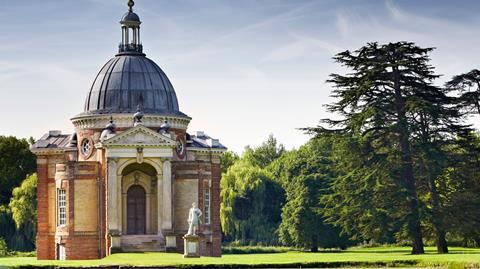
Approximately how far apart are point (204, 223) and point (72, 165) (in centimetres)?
978

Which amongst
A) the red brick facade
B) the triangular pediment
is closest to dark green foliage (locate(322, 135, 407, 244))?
the red brick facade

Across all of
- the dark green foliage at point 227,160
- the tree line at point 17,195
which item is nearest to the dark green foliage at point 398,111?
the tree line at point 17,195

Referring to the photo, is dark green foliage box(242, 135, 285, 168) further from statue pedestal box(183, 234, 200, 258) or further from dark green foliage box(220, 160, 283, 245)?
statue pedestal box(183, 234, 200, 258)

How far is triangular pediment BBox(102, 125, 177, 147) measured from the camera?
76438 millimetres

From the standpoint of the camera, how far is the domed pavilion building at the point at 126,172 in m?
76.8

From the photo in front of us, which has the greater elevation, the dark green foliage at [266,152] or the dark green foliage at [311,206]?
the dark green foliage at [266,152]

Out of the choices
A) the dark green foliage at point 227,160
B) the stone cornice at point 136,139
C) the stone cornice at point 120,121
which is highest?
the dark green foliage at point 227,160

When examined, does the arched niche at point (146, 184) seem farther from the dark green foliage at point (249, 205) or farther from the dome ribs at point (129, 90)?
the dark green foliage at point (249, 205)

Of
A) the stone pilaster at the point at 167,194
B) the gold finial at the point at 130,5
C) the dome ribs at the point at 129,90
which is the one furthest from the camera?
the gold finial at the point at 130,5

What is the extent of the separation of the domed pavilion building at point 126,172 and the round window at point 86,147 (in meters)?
0.05

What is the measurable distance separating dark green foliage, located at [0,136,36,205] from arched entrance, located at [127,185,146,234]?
31433mm

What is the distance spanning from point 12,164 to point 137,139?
120 ft

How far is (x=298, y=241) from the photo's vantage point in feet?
324

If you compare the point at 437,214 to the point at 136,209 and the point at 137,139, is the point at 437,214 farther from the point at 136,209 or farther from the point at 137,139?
the point at 136,209
